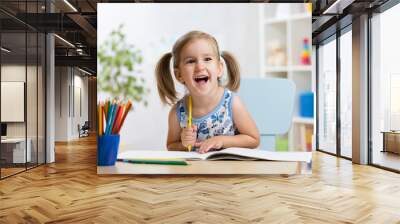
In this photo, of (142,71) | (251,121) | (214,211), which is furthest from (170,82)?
(214,211)

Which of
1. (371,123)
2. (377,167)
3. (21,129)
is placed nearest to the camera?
(21,129)

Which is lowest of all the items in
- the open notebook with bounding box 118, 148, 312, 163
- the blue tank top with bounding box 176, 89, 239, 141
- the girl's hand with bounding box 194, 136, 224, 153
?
the open notebook with bounding box 118, 148, 312, 163

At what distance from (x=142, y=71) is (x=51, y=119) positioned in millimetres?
2651

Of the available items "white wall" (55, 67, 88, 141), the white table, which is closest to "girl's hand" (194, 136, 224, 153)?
the white table

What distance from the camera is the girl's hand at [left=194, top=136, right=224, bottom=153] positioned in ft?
15.7

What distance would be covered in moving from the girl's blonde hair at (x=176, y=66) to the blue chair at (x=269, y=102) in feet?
0.45

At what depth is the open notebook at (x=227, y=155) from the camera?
4.63 metres

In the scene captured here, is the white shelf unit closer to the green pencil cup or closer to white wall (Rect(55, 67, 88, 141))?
the green pencil cup

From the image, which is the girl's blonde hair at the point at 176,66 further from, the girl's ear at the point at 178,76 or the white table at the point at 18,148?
the white table at the point at 18,148

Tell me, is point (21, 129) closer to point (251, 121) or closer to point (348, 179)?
point (251, 121)

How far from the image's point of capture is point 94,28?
755cm

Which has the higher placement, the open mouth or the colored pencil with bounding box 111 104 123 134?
the open mouth

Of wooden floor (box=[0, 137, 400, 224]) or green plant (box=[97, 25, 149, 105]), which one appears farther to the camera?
green plant (box=[97, 25, 149, 105])

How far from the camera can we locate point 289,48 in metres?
4.97
